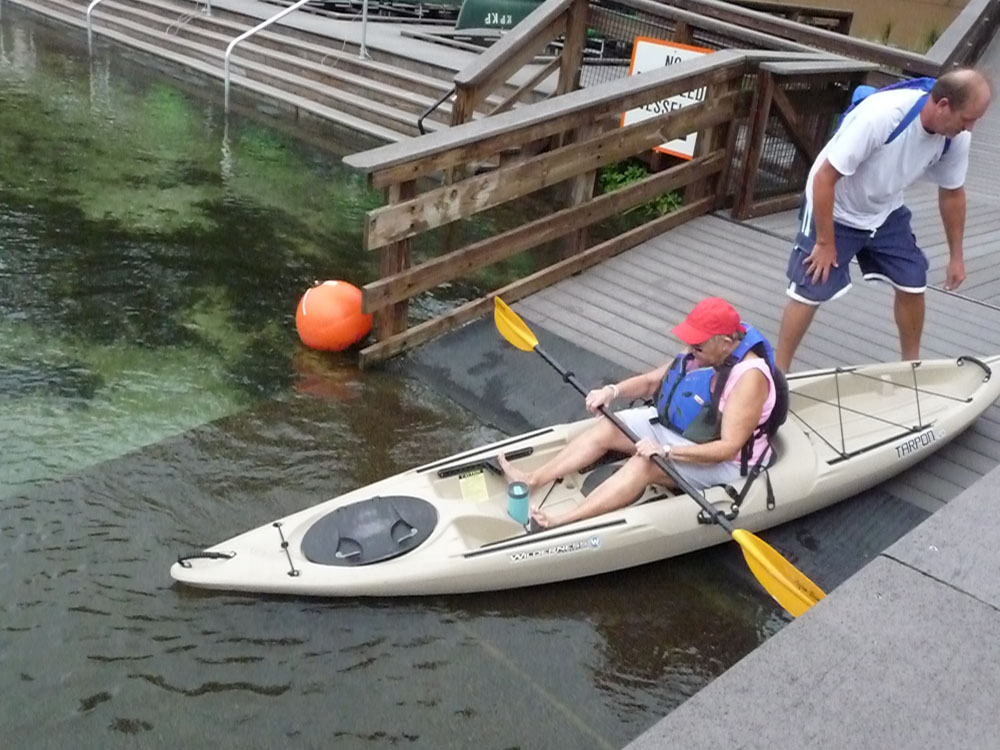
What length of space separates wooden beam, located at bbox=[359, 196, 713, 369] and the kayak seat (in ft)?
5.88

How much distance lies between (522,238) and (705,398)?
2.42 m

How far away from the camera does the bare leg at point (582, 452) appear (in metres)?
4.38

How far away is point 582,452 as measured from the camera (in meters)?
4.43

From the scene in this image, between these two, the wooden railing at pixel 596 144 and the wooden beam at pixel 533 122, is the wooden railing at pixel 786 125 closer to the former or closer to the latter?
the wooden railing at pixel 596 144

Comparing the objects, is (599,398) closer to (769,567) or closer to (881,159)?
(769,567)

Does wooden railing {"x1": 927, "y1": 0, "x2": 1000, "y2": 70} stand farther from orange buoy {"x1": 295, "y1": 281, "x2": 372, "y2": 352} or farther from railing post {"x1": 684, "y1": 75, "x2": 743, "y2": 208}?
orange buoy {"x1": 295, "y1": 281, "x2": 372, "y2": 352}

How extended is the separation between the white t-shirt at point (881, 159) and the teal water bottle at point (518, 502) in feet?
6.66

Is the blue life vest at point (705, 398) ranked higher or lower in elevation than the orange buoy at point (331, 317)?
higher

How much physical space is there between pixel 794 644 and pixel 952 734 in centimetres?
35

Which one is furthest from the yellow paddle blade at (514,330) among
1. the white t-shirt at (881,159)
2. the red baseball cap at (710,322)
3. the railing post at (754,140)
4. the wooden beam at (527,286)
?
the railing post at (754,140)

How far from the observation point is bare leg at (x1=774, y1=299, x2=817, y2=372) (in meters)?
5.03

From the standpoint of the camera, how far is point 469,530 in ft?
13.7

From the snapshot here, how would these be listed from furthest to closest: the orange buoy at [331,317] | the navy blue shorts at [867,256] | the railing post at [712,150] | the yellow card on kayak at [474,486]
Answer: the railing post at [712,150], the orange buoy at [331,317], the navy blue shorts at [867,256], the yellow card on kayak at [474,486]

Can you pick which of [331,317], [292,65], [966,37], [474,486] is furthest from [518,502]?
[292,65]
